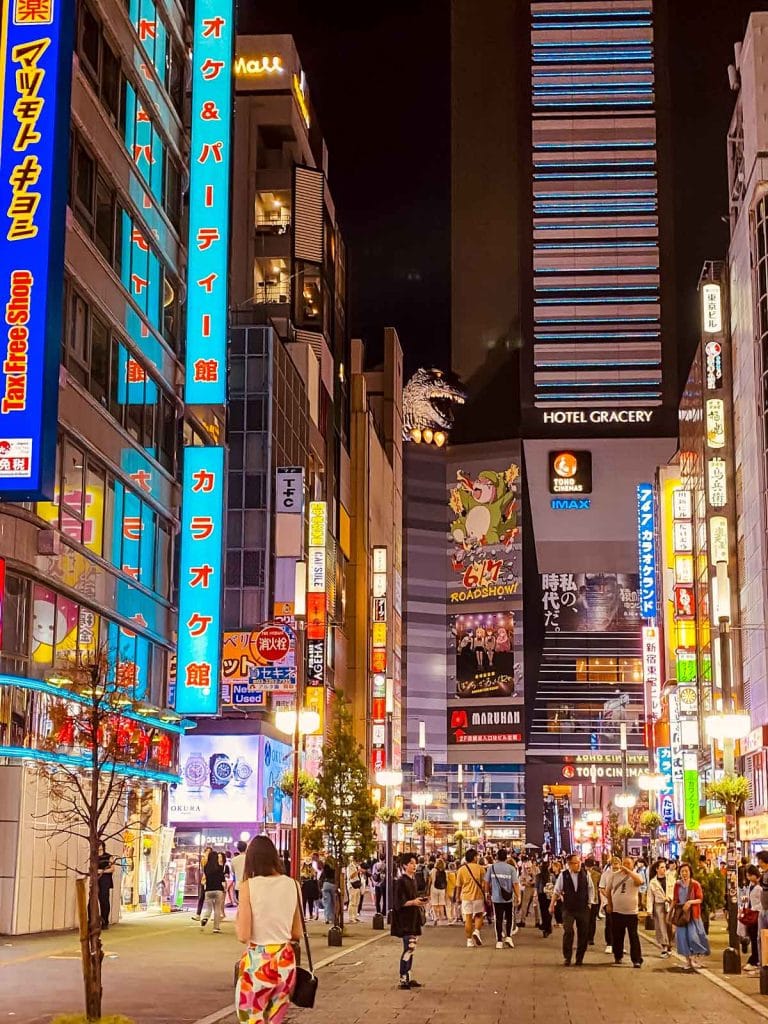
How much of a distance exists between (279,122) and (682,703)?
3545cm

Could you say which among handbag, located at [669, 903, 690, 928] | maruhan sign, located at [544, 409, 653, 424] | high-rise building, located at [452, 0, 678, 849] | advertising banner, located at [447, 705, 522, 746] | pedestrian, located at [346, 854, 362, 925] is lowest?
pedestrian, located at [346, 854, 362, 925]

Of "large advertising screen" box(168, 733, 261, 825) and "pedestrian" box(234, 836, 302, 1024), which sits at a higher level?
"large advertising screen" box(168, 733, 261, 825)

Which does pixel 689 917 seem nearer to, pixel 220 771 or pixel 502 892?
pixel 502 892

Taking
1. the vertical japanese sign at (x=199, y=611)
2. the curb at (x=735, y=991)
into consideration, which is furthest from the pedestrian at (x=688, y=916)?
the vertical japanese sign at (x=199, y=611)

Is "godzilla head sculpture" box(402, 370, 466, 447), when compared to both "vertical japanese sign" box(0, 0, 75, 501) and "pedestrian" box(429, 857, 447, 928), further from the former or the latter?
"vertical japanese sign" box(0, 0, 75, 501)

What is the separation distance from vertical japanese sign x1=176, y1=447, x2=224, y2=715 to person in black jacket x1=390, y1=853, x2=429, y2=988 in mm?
19069

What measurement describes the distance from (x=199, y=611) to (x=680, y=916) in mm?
19547

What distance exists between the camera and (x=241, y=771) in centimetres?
5141

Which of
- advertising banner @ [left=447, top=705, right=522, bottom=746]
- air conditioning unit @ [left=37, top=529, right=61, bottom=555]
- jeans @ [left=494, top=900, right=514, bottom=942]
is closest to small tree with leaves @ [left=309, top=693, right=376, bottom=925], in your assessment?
jeans @ [left=494, top=900, right=514, bottom=942]

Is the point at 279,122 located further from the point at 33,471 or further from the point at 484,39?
the point at 484,39

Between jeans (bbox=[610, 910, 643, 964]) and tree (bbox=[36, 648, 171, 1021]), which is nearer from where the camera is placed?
tree (bbox=[36, 648, 171, 1021])

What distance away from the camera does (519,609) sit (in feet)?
517

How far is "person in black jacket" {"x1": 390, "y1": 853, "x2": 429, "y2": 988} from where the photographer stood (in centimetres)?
2125

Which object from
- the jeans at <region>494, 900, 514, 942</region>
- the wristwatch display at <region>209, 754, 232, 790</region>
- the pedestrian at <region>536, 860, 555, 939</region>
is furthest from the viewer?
the wristwatch display at <region>209, 754, 232, 790</region>
